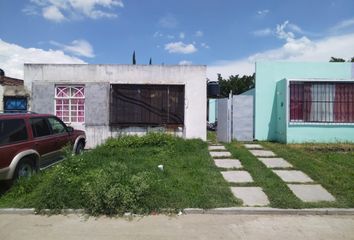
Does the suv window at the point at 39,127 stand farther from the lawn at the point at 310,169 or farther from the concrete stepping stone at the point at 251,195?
the lawn at the point at 310,169

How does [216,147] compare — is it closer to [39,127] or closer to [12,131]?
[39,127]

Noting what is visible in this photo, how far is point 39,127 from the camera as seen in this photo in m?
8.92

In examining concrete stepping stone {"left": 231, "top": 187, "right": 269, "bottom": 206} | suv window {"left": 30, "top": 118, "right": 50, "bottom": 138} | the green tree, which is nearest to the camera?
concrete stepping stone {"left": 231, "top": 187, "right": 269, "bottom": 206}

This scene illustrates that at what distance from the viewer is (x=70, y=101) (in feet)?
45.2

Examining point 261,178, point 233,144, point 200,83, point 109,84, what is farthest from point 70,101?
point 261,178

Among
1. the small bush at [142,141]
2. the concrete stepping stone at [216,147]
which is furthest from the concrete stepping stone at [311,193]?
the small bush at [142,141]

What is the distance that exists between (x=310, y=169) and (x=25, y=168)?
716 centimetres

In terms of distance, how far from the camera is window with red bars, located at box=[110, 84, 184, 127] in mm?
13719

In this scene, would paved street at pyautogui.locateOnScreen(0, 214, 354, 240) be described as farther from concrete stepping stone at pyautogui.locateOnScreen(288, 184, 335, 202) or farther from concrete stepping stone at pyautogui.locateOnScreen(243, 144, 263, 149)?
concrete stepping stone at pyautogui.locateOnScreen(243, 144, 263, 149)

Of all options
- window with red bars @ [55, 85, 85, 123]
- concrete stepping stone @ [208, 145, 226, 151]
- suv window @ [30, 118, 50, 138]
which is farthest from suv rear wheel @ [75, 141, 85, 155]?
concrete stepping stone @ [208, 145, 226, 151]

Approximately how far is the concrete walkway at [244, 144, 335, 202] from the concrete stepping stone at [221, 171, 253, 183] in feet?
2.64

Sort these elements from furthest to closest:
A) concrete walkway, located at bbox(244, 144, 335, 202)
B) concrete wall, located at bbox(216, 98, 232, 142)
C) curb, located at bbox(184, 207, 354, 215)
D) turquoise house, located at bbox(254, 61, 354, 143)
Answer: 1. concrete wall, located at bbox(216, 98, 232, 142)
2. turquoise house, located at bbox(254, 61, 354, 143)
3. concrete walkway, located at bbox(244, 144, 335, 202)
4. curb, located at bbox(184, 207, 354, 215)

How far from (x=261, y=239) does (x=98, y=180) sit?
336 cm

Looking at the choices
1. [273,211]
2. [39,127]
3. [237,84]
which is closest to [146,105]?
[39,127]
